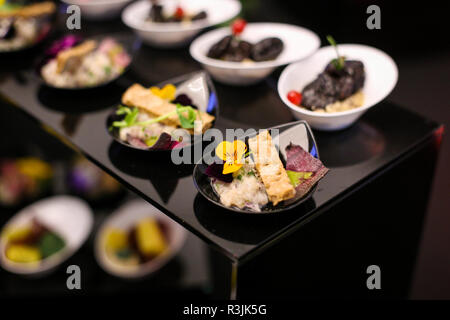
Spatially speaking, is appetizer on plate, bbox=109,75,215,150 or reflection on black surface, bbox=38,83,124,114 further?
reflection on black surface, bbox=38,83,124,114

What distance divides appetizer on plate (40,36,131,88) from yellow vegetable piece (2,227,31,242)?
1.01m

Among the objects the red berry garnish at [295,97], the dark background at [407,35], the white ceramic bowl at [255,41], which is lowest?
the dark background at [407,35]

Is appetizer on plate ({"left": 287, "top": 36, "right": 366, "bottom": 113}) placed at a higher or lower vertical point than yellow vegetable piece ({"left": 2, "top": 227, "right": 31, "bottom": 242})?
higher

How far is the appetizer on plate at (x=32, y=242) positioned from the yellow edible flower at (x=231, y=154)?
1.48 m

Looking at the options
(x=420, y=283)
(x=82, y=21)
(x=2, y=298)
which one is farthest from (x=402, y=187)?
(x=2, y=298)

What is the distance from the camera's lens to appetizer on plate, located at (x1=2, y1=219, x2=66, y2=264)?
232cm

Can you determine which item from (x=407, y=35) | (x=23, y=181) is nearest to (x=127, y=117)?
(x=23, y=181)

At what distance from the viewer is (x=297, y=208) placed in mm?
1255

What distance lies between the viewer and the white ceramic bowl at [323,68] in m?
1.45

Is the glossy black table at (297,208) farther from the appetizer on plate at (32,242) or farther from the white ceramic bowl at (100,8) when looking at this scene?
the appetizer on plate at (32,242)

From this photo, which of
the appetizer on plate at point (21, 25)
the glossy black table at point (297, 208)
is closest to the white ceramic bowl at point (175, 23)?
the glossy black table at point (297, 208)

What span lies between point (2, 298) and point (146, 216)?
83 centimetres

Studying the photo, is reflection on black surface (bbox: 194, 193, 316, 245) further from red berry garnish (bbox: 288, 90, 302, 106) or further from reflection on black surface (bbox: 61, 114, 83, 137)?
reflection on black surface (bbox: 61, 114, 83, 137)

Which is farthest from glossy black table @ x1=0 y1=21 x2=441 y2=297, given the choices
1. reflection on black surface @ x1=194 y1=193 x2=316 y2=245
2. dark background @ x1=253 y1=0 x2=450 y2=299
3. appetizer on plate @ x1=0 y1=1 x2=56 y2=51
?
Answer: dark background @ x1=253 y1=0 x2=450 y2=299
